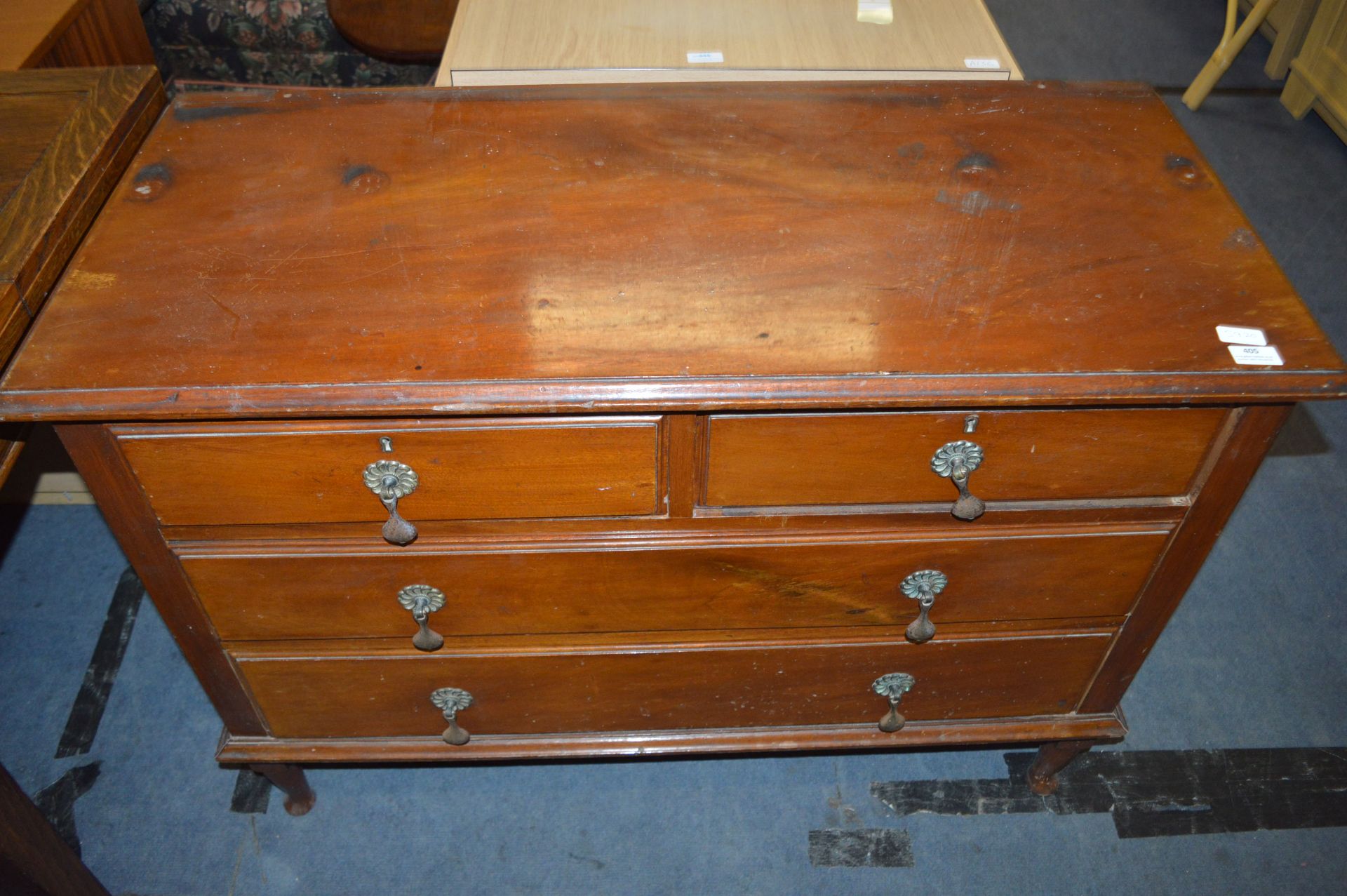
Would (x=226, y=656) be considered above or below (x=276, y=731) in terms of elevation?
above

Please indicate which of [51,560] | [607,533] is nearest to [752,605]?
[607,533]

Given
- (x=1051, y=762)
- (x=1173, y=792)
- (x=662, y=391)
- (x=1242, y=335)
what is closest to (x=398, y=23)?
(x=662, y=391)

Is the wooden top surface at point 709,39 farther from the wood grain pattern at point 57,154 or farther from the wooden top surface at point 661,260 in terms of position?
the wood grain pattern at point 57,154

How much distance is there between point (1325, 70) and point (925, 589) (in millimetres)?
2756

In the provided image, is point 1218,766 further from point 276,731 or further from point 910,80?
point 276,731

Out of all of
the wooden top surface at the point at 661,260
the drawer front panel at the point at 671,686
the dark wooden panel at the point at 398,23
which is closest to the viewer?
the wooden top surface at the point at 661,260

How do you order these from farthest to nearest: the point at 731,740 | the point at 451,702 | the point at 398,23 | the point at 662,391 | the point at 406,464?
1. the point at 398,23
2. the point at 731,740
3. the point at 451,702
4. the point at 406,464
5. the point at 662,391

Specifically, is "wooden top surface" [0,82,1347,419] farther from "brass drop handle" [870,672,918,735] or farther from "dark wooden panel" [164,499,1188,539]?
"brass drop handle" [870,672,918,735]

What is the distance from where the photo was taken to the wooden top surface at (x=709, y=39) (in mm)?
1728

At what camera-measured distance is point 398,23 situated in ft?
8.18

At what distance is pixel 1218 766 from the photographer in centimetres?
193

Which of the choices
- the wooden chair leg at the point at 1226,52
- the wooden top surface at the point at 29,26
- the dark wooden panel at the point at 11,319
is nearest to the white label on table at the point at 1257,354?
the dark wooden panel at the point at 11,319

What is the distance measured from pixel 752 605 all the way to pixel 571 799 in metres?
0.68

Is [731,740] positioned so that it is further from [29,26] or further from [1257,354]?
[29,26]
